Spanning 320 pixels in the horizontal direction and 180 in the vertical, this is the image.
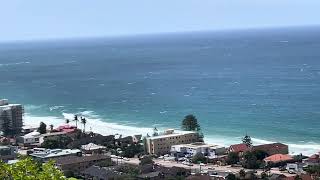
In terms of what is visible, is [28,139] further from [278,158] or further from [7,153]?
[278,158]

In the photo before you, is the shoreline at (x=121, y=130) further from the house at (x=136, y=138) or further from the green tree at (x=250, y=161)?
the green tree at (x=250, y=161)

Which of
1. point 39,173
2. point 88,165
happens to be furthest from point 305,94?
point 39,173

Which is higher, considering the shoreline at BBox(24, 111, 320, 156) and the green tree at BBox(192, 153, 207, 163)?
the shoreline at BBox(24, 111, 320, 156)

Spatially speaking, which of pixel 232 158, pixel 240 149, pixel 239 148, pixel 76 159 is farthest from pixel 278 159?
pixel 76 159

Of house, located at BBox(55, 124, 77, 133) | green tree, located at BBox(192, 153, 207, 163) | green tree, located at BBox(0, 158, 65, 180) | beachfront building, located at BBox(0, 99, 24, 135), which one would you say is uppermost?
green tree, located at BBox(0, 158, 65, 180)

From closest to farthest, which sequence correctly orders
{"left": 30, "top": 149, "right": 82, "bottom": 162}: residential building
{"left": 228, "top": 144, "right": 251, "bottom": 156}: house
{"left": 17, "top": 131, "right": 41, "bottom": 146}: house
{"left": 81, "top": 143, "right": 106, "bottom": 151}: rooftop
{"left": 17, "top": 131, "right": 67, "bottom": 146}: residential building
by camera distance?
{"left": 30, "top": 149, "right": 82, "bottom": 162}: residential building
{"left": 228, "top": 144, "right": 251, "bottom": 156}: house
{"left": 81, "top": 143, "right": 106, "bottom": 151}: rooftop
{"left": 17, "top": 131, "right": 67, "bottom": 146}: residential building
{"left": 17, "top": 131, "right": 41, "bottom": 146}: house

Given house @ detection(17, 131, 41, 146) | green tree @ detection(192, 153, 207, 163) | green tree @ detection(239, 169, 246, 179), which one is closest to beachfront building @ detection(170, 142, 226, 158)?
green tree @ detection(192, 153, 207, 163)

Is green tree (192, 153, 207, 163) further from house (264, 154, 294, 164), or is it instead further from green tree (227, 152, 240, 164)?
house (264, 154, 294, 164)

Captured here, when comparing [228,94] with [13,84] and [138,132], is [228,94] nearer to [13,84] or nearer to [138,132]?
[138,132]
